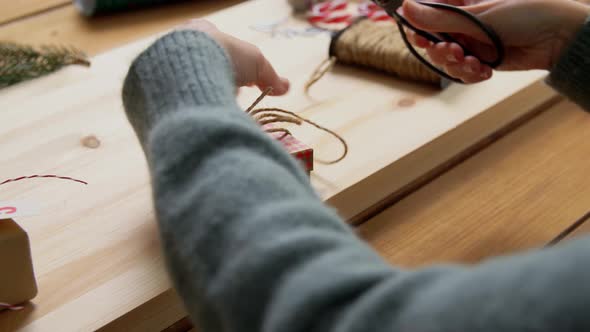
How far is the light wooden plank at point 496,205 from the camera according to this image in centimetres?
57

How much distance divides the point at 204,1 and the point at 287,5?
0.48ft

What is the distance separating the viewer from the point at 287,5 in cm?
95

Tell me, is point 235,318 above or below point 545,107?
above

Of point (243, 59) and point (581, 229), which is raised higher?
point (243, 59)

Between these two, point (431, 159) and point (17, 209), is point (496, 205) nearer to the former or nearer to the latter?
point (431, 159)

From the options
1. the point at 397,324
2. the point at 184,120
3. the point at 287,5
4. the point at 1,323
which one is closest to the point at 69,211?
the point at 1,323

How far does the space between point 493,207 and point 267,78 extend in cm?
23

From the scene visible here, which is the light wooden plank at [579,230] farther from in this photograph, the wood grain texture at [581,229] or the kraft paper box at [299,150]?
the kraft paper box at [299,150]

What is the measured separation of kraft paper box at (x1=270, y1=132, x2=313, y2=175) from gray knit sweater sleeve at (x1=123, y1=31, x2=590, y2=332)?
0.14 metres

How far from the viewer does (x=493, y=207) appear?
0.61m

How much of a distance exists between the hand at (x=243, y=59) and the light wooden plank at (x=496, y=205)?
153 mm

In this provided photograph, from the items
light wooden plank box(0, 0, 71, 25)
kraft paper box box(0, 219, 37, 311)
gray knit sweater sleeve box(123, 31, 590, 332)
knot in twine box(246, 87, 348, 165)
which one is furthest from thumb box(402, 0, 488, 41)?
light wooden plank box(0, 0, 71, 25)

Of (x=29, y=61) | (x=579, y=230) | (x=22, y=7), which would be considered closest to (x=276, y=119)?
(x=579, y=230)

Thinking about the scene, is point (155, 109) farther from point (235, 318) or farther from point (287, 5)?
point (287, 5)
